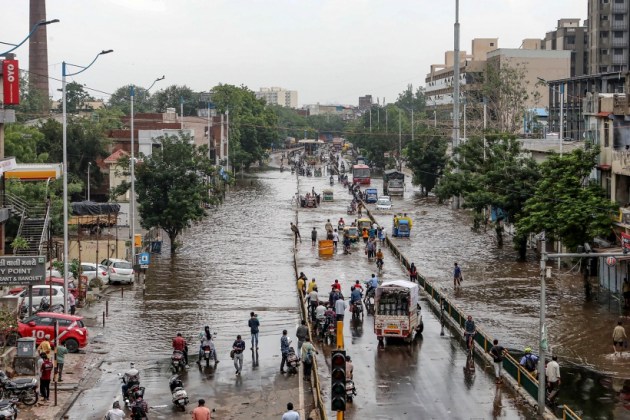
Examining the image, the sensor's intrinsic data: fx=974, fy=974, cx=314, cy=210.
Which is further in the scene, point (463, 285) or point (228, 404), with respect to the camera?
point (463, 285)

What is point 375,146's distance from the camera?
143m

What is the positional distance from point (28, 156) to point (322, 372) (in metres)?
40.1

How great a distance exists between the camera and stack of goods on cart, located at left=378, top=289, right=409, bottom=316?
103 feet

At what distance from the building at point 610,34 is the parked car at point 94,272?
8914 cm

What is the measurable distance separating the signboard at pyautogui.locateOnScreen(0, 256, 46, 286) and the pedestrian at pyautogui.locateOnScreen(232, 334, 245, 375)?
7508mm

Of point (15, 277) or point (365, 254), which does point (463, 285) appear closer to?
point (365, 254)

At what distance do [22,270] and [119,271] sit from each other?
15.0 meters

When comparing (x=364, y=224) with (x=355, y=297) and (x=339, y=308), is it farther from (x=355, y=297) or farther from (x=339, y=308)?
(x=339, y=308)

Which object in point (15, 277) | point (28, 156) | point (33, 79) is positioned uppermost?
point (33, 79)

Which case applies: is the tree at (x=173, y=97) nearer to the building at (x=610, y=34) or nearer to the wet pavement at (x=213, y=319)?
the building at (x=610, y=34)

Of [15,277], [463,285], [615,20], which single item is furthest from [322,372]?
[615,20]

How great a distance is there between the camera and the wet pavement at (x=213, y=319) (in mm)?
25547

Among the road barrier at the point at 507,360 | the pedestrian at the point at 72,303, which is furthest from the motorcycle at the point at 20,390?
the pedestrian at the point at 72,303

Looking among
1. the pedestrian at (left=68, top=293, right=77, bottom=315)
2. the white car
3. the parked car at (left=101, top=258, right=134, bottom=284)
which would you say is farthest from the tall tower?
the pedestrian at (left=68, top=293, right=77, bottom=315)
